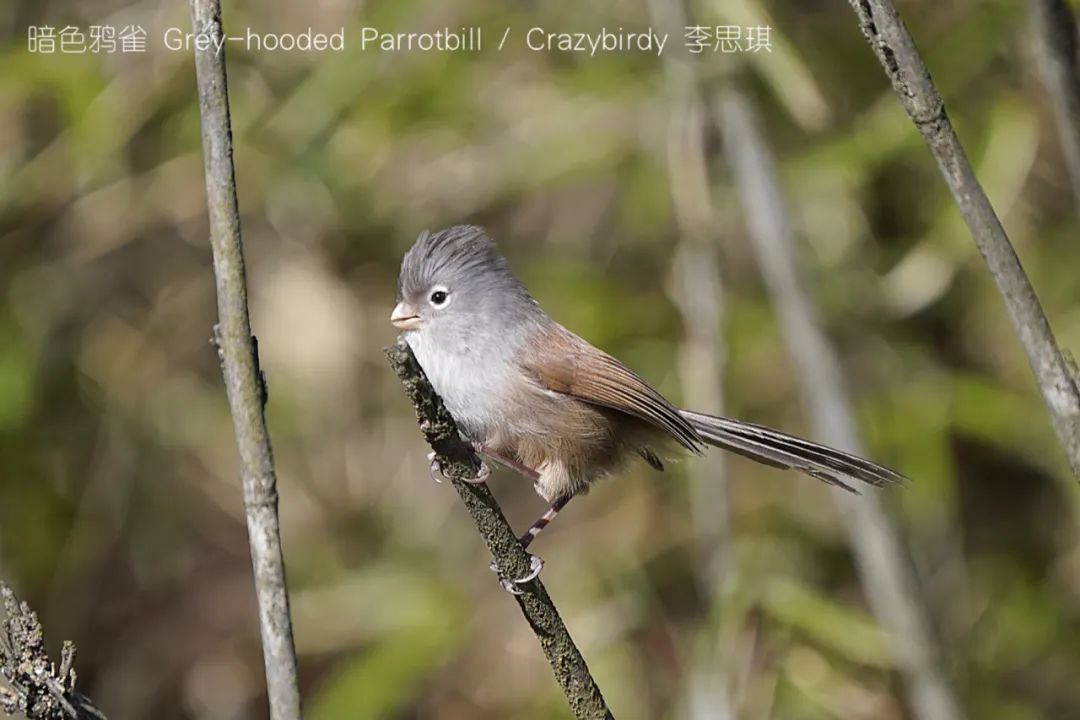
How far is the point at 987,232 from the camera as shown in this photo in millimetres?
1630

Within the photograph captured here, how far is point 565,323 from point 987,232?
9.98ft

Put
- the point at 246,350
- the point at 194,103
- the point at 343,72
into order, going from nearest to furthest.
A: the point at 246,350
the point at 343,72
the point at 194,103

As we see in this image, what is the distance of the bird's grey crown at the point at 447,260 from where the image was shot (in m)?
3.29

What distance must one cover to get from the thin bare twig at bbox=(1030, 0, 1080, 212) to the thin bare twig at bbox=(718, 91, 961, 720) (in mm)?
1644

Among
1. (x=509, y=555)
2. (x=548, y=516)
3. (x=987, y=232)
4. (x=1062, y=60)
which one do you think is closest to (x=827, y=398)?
(x=548, y=516)

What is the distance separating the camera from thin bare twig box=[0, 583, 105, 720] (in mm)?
1729

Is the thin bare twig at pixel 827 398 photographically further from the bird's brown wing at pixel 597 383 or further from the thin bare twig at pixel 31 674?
the thin bare twig at pixel 31 674

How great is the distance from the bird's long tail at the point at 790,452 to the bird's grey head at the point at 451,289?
2.11 ft

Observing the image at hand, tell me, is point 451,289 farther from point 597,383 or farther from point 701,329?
point 701,329

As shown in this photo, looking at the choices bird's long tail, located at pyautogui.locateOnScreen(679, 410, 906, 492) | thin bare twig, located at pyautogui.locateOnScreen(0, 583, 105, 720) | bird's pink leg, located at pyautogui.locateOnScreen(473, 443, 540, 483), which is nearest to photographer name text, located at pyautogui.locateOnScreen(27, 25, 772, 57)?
bird's long tail, located at pyautogui.locateOnScreen(679, 410, 906, 492)

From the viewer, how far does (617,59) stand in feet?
14.8

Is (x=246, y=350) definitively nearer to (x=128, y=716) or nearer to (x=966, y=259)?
(x=966, y=259)

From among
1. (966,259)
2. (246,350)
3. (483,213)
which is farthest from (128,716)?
(246,350)

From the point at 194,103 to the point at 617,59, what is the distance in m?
1.69
